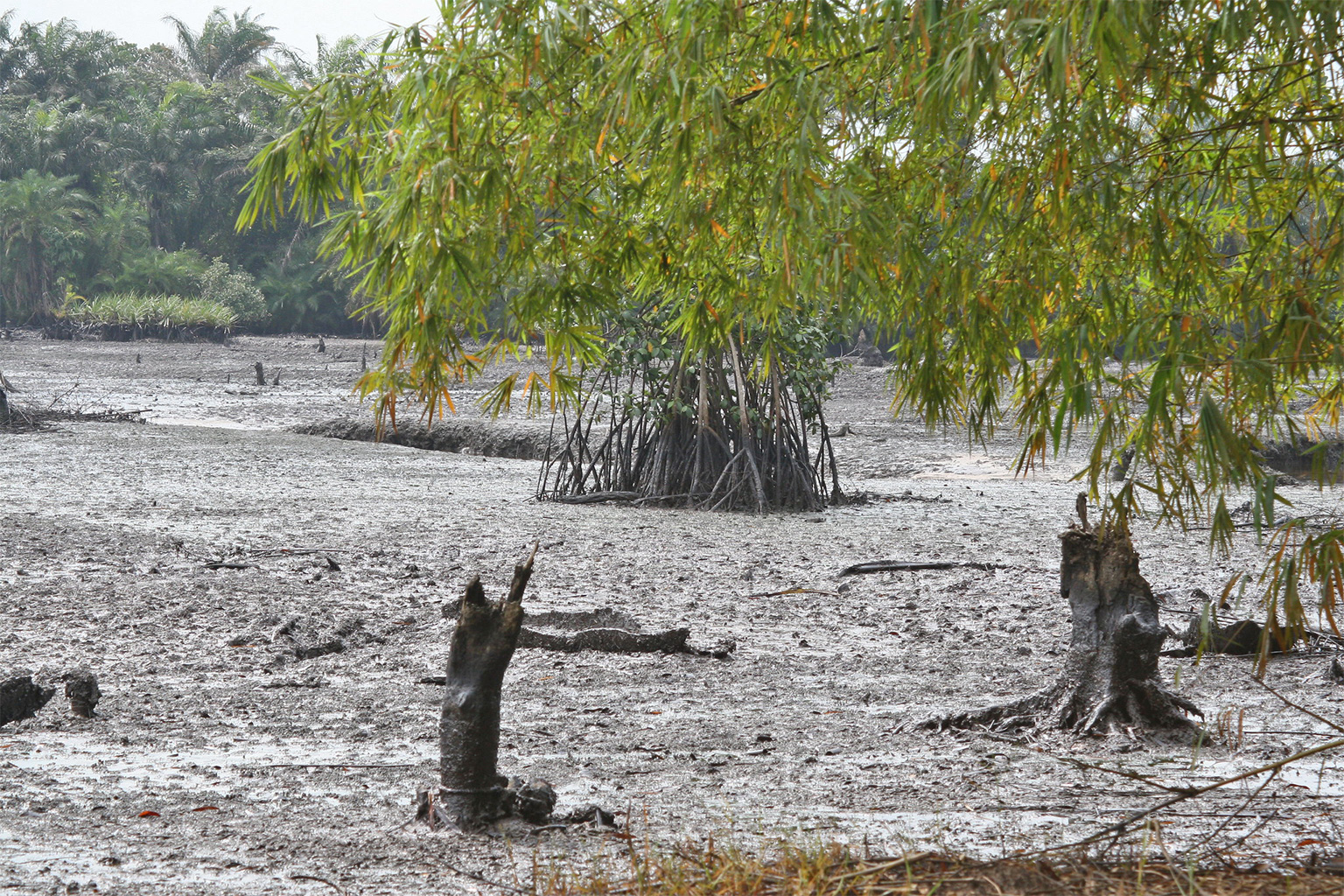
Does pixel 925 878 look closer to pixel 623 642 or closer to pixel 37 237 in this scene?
pixel 623 642

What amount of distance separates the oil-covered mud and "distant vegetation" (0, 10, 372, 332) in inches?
1008

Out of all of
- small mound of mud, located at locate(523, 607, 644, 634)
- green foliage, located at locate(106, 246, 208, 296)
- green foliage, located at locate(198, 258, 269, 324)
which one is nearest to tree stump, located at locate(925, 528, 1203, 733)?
small mound of mud, located at locate(523, 607, 644, 634)

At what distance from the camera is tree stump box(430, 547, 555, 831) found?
109 inches

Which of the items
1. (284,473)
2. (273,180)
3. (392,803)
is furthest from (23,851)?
(284,473)

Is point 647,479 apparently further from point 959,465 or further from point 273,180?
point 273,180

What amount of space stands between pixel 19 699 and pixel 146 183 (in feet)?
125

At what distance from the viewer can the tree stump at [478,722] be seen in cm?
277

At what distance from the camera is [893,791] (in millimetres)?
3080

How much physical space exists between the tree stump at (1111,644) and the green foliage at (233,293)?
33368mm

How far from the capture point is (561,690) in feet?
13.9

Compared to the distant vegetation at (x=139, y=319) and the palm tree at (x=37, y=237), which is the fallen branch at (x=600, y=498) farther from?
the palm tree at (x=37, y=237)

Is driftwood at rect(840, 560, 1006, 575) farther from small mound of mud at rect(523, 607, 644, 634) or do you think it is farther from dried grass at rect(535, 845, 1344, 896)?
dried grass at rect(535, 845, 1344, 896)

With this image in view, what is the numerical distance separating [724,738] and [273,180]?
2002mm

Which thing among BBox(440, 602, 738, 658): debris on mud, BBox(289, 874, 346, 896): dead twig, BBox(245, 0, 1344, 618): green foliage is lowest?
BBox(289, 874, 346, 896): dead twig
